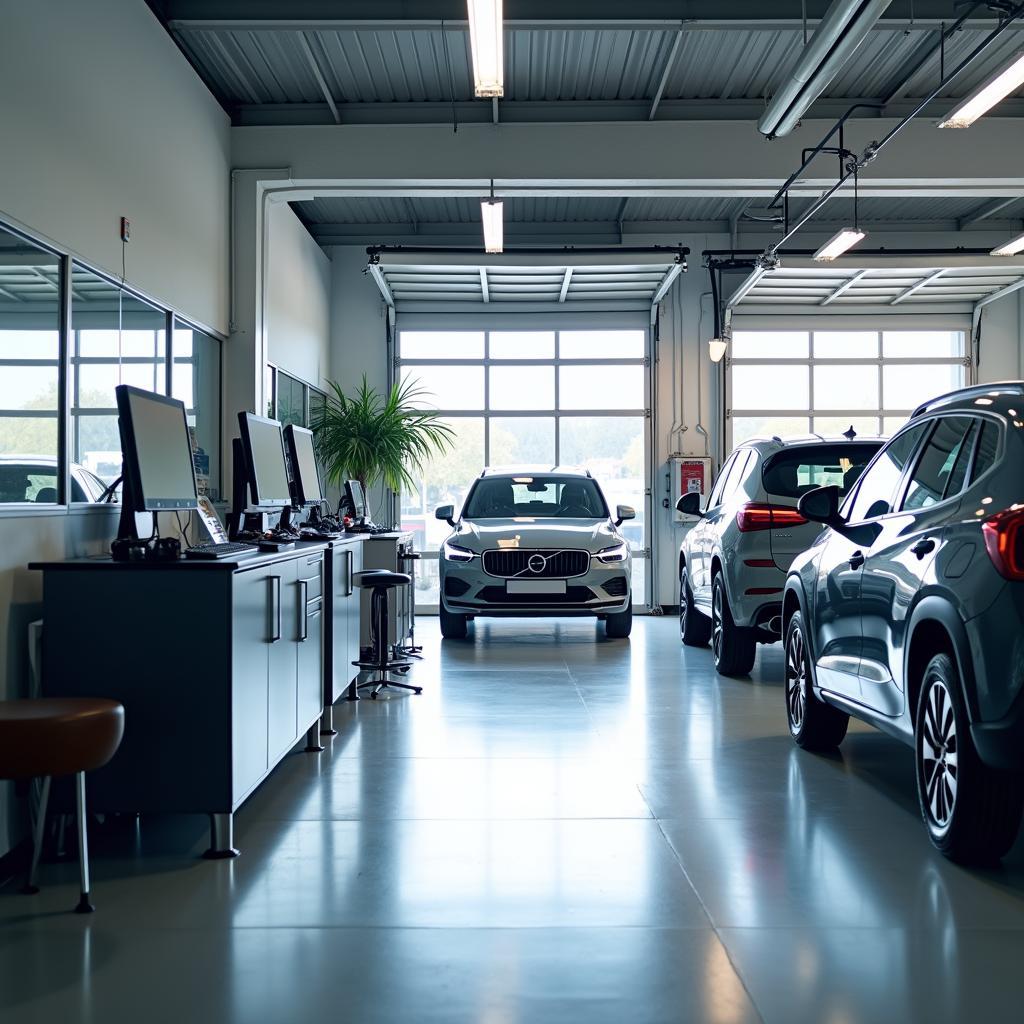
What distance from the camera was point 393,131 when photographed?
8.77 m

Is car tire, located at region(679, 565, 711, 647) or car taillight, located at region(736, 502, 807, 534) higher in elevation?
car taillight, located at region(736, 502, 807, 534)

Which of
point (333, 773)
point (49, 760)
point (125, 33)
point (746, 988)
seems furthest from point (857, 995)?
point (125, 33)

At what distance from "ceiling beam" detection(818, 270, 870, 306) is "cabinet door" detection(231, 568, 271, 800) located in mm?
10109

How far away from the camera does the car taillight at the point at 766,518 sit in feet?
23.6

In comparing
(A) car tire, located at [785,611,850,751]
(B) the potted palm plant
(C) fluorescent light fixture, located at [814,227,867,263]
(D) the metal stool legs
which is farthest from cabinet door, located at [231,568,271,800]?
(B) the potted palm plant

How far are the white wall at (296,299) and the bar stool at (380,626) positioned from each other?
288cm

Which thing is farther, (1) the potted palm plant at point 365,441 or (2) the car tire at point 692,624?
(1) the potted palm plant at point 365,441

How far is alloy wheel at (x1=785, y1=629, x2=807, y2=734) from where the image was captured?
5398mm

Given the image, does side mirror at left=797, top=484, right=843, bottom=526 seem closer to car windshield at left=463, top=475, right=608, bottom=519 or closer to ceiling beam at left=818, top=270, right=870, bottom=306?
car windshield at left=463, top=475, right=608, bottom=519

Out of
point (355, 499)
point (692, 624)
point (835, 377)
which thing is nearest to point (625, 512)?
point (692, 624)

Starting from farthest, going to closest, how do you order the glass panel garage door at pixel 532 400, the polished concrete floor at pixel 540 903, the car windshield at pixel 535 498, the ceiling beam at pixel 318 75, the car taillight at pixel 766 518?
the glass panel garage door at pixel 532 400, the car windshield at pixel 535 498, the ceiling beam at pixel 318 75, the car taillight at pixel 766 518, the polished concrete floor at pixel 540 903

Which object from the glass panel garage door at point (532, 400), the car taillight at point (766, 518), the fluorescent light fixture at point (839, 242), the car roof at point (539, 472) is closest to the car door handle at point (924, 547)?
the car taillight at point (766, 518)

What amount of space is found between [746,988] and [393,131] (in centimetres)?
748

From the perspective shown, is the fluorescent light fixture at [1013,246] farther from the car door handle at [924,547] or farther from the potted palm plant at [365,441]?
the car door handle at [924,547]
